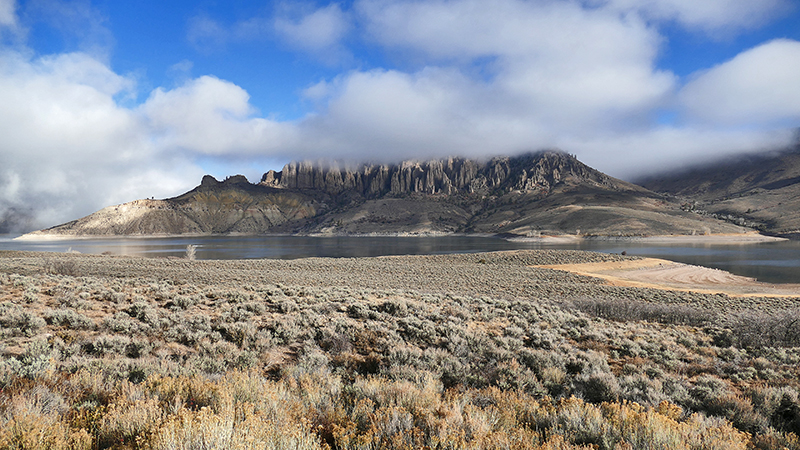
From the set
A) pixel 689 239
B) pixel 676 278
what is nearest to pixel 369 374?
pixel 676 278

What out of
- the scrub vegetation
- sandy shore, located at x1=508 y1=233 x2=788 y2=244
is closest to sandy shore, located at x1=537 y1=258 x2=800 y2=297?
the scrub vegetation

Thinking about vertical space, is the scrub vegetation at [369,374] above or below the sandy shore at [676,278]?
above

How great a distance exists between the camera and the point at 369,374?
547 cm

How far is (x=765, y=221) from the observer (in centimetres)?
11500

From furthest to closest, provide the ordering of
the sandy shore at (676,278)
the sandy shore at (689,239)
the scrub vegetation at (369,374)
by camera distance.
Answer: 1. the sandy shore at (689,239)
2. the sandy shore at (676,278)
3. the scrub vegetation at (369,374)

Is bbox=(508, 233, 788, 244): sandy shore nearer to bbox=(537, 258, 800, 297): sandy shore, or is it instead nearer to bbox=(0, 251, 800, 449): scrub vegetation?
bbox=(537, 258, 800, 297): sandy shore

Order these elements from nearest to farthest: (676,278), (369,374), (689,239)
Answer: (369,374)
(676,278)
(689,239)

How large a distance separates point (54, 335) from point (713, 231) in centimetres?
13191

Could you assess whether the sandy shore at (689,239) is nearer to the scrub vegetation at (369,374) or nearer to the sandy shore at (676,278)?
the sandy shore at (676,278)

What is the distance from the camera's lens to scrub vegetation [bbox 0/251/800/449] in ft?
10.5

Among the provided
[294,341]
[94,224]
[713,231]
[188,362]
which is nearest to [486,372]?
[294,341]

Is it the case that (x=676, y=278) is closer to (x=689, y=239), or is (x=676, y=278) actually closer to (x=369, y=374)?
(x=369, y=374)

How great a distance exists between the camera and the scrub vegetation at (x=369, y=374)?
10.5ft

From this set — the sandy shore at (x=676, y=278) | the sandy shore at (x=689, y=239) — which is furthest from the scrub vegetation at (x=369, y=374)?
the sandy shore at (x=689, y=239)
